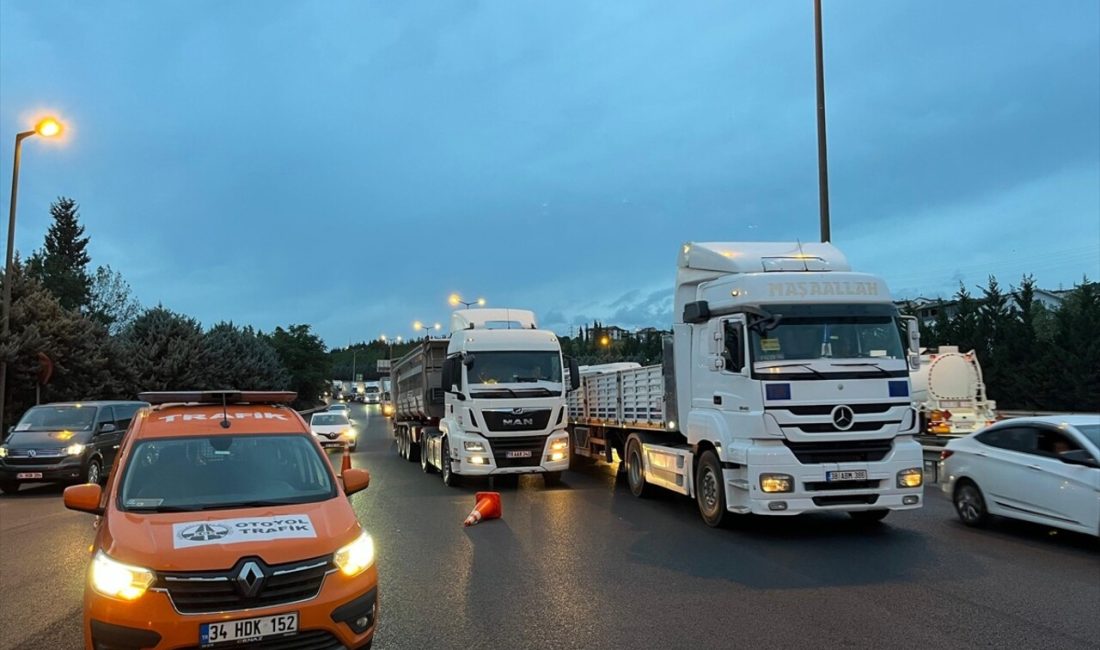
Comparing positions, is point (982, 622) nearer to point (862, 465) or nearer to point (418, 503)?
point (862, 465)

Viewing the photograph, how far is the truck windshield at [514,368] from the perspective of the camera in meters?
14.9

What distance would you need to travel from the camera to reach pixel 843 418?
360 inches

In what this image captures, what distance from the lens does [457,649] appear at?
5.48 m

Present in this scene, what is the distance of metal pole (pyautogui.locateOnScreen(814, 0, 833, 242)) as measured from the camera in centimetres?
1585

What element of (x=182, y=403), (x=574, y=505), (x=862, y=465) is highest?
(x=182, y=403)

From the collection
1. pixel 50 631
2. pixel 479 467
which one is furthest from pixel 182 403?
pixel 479 467

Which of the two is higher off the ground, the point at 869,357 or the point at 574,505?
the point at 869,357

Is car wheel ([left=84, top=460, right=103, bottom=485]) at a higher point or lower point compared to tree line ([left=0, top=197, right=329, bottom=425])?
lower

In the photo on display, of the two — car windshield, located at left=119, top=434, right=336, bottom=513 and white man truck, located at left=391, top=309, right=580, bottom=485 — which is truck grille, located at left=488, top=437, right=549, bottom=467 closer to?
white man truck, located at left=391, top=309, right=580, bottom=485

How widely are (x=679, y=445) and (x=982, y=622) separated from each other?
20.0ft

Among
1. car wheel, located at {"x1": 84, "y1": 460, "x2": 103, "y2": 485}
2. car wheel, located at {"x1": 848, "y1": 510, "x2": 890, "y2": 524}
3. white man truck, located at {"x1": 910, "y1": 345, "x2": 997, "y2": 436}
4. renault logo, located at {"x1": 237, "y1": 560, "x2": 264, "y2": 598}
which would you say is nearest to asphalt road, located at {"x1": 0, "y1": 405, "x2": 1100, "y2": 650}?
car wheel, located at {"x1": 848, "y1": 510, "x2": 890, "y2": 524}

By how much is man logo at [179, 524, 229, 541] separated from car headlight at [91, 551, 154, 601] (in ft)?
1.02

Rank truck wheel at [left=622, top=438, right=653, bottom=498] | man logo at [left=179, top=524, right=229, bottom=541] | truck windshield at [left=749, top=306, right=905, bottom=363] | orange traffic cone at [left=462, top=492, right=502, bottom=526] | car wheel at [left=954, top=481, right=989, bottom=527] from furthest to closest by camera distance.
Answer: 1. truck wheel at [left=622, top=438, right=653, bottom=498]
2. orange traffic cone at [left=462, top=492, right=502, bottom=526]
3. car wheel at [left=954, top=481, right=989, bottom=527]
4. truck windshield at [left=749, top=306, right=905, bottom=363]
5. man logo at [left=179, top=524, right=229, bottom=541]

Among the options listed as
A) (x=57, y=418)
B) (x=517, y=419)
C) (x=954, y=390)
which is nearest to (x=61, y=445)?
(x=57, y=418)
